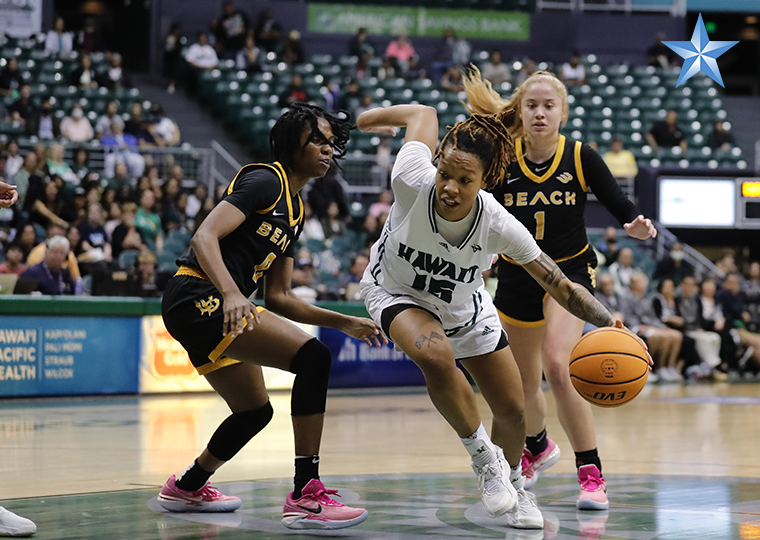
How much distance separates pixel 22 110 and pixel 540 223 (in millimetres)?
13404

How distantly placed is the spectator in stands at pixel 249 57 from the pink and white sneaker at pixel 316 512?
17.9 meters

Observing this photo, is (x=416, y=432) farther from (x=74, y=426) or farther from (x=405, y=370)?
(x=405, y=370)

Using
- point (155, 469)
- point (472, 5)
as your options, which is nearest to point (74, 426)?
point (155, 469)

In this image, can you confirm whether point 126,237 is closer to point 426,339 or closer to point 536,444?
point 536,444

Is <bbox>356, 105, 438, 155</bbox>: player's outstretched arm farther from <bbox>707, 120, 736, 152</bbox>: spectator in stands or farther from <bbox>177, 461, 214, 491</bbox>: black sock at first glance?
<bbox>707, 120, 736, 152</bbox>: spectator in stands

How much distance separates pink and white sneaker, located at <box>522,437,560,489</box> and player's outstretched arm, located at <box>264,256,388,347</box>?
4.37ft

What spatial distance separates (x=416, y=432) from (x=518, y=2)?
19944 millimetres

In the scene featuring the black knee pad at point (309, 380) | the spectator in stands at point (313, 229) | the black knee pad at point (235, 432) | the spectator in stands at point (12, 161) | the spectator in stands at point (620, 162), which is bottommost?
the black knee pad at point (235, 432)

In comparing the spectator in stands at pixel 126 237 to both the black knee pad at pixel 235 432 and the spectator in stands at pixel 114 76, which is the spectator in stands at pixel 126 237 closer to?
the spectator in stands at pixel 114 76

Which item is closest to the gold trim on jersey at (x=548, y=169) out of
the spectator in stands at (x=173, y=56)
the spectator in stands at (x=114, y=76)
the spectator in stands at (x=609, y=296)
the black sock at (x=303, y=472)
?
the black sock at (x=303, y=472)

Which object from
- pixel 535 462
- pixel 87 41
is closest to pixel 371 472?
pixel 535 462

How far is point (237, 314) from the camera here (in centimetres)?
448

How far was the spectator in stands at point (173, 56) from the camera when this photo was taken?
22297 millimetres

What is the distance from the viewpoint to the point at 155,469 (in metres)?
6.73
